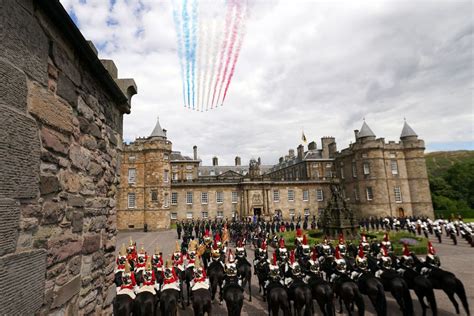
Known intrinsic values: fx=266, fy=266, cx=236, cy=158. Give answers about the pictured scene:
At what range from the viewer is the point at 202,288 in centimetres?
786

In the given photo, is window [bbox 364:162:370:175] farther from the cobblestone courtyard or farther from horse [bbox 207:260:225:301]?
horse [bbox 207:260:225:301]

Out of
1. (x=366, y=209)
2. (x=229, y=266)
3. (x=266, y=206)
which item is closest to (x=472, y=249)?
(x=229, y=266)

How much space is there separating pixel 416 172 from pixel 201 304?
144 ft

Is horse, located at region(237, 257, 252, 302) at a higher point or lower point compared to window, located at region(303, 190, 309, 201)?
lower

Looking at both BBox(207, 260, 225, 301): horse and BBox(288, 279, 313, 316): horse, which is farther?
BBox(207, 260, 225, 301): horse

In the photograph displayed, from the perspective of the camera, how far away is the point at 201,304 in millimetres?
7426

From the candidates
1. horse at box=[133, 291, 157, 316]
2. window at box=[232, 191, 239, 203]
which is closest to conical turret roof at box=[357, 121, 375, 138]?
window at box=[232, 191, 239, 203]

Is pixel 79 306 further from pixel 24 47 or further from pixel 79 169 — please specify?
pixel 24 47

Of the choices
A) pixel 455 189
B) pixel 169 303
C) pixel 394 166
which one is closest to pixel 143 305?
pixel 169 303

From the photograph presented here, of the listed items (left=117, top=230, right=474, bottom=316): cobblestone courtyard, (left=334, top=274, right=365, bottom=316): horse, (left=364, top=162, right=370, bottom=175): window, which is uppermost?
(left=364, top=162, right=370, bottom=175): window

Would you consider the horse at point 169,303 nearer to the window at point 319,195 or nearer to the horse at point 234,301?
the horse at point 234,301

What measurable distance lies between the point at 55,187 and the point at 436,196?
60.2 m

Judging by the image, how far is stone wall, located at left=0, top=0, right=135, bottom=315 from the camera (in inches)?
88.7

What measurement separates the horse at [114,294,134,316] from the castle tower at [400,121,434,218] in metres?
43.7
